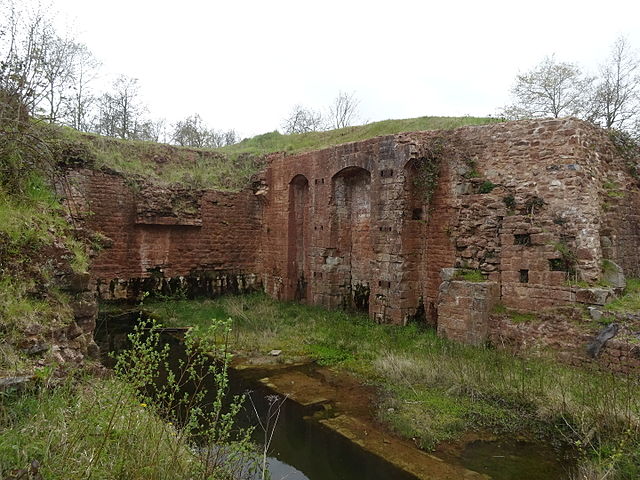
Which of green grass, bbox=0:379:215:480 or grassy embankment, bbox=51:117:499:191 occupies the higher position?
grassy embankment, bbox=51:117:499:191

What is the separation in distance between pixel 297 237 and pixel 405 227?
471 centimetres

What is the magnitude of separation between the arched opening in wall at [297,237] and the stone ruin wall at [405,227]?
0.05 m

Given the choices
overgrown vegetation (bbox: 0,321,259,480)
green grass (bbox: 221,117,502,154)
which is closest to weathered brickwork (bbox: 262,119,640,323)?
green grass (bbox: 221,117,502,154)

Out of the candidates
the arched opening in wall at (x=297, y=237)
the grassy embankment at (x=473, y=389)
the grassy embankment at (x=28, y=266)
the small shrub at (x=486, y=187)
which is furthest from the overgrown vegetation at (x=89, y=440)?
the arched opening in wall at (x=297, y=237)

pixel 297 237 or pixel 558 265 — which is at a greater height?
pixel 297 237

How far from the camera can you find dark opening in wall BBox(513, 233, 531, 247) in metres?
8.38

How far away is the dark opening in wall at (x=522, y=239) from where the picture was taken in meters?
A: 8.38

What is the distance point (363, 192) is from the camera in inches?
469

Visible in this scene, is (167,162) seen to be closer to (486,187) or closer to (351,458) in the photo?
(486,187)

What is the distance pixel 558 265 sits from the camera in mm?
7938

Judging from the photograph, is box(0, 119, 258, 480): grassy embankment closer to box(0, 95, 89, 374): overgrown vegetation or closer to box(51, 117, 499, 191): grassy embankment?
box(0, 95, 89, 374): overgrown vegetation

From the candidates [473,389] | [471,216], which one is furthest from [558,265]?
[473,389]

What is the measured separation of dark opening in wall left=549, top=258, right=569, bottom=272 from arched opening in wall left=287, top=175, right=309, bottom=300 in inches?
290

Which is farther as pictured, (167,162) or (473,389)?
(167,162)
